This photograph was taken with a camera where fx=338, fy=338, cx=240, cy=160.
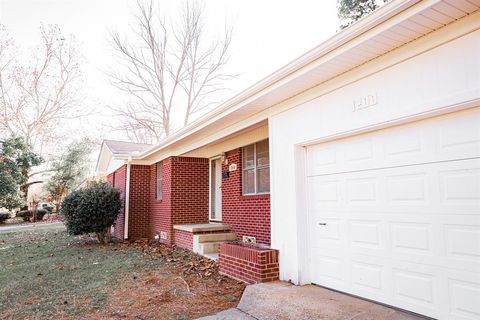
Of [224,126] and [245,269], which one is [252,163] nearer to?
[224,126]

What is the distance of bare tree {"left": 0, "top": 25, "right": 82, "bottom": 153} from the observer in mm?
24641

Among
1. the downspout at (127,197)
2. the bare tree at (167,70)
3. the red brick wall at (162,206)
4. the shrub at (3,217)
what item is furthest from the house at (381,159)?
the shrub at (3,217)

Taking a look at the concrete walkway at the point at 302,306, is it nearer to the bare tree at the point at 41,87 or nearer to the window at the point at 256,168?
the window at the point at 256,168

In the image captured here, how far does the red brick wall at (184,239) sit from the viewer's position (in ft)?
29.1

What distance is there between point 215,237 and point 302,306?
461 cm

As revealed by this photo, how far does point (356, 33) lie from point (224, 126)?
4.11 m

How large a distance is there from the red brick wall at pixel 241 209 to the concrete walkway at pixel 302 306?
251 cm

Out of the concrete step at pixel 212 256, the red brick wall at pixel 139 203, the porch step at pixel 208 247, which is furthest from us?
the red brick wall at pixel 139 203

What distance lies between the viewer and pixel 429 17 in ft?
10.5

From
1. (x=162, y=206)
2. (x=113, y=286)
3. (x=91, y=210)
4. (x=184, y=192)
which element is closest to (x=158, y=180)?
(x=162, y=206)

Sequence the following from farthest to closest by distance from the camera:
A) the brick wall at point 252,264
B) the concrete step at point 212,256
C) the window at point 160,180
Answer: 1. the window at point 160,180
2. the concrete step at point 212,256
3. the brick wall at point 252,264

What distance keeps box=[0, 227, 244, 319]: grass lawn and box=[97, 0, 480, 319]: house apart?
852mm

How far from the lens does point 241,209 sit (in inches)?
324

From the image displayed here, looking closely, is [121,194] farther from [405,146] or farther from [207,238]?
[405,146]
